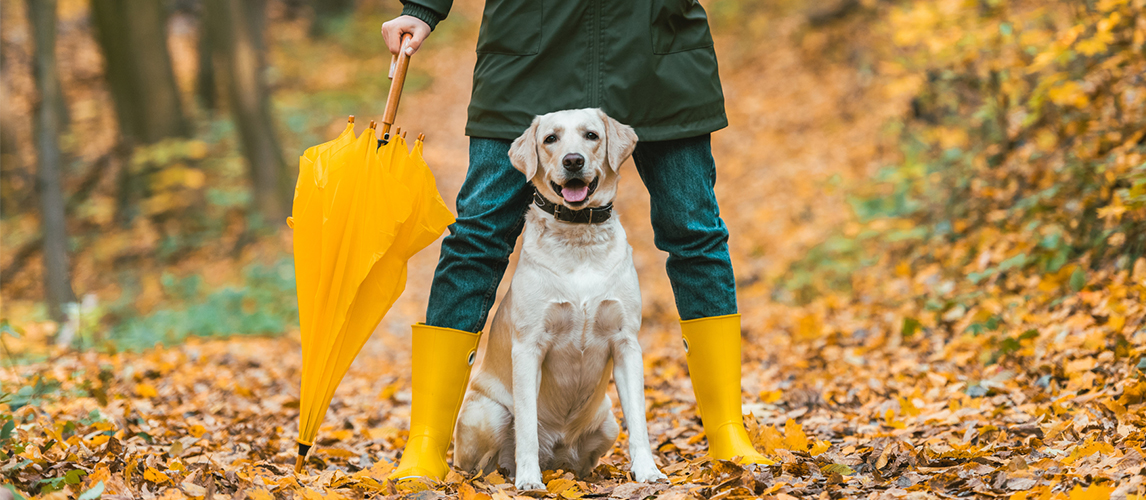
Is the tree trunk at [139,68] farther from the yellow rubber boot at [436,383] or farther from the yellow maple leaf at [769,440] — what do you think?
the yellow maple leaf at [769,440]

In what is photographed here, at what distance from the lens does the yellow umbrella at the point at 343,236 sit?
2717 mm

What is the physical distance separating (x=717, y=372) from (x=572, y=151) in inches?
37.4

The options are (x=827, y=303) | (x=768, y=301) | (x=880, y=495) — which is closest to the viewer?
(x=880, y=495)

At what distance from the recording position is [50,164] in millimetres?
6852

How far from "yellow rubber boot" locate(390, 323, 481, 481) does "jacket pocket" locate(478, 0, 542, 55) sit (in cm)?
100

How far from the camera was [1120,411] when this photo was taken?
2748mm

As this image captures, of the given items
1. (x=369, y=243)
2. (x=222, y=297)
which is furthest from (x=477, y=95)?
(x=222, y=297)

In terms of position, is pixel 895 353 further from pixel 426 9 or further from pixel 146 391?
pixel 146 391

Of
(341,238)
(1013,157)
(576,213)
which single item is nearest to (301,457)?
(341,238)

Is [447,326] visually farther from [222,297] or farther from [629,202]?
[629,202]

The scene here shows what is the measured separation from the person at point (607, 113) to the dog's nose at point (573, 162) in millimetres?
188

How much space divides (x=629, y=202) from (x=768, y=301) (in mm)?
4629

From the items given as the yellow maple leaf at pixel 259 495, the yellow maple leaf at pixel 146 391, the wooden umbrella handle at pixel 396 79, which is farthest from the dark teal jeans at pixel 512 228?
the yellow maple leaf at pixel 146 391

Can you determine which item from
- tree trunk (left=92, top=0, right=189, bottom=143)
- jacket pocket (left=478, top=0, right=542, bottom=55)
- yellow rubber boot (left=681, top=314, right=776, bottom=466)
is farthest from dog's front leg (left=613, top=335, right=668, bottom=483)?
tree trunk (left=92, top=0, right=189, bottom=143)
